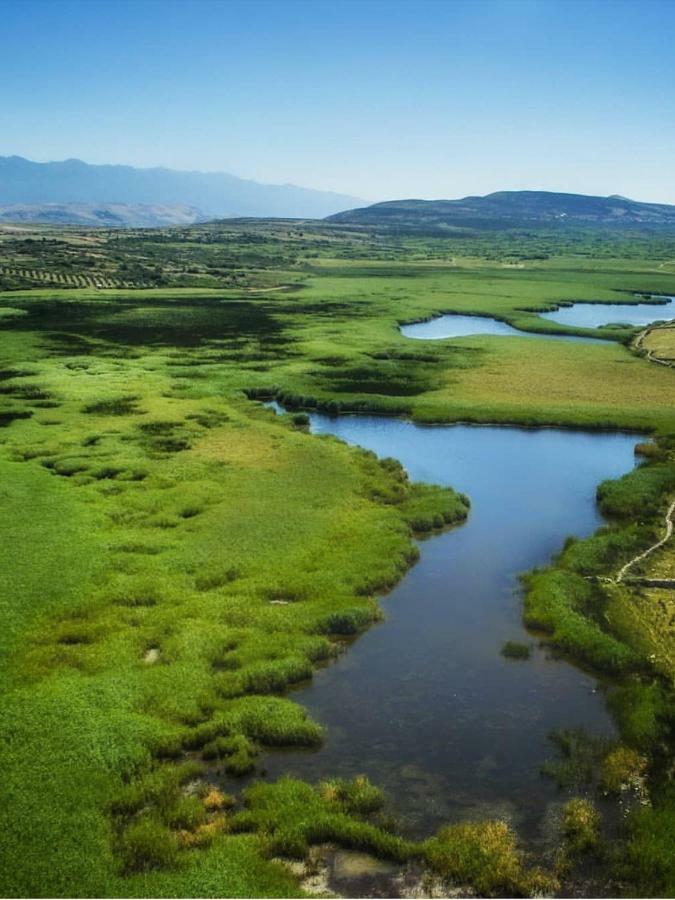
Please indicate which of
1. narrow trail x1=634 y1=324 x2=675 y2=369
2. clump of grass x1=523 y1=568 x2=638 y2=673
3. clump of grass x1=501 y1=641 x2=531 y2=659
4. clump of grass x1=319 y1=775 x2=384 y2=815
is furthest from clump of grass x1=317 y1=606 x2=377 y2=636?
narrow trail x1=634 y1=324 x2=675 y2=369

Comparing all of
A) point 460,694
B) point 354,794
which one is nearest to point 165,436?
point 460,694

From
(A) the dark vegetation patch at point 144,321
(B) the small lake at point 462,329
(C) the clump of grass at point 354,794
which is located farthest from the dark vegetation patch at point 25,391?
(C) the clump of grass at point 354,794

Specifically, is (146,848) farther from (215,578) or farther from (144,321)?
(144,321)

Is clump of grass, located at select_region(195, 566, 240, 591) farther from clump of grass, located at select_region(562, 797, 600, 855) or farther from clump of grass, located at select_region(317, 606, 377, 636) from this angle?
clump of grass, located at select_region(562, 797, 600, 855)

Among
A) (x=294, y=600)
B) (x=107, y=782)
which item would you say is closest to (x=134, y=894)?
(x=107, y=782)

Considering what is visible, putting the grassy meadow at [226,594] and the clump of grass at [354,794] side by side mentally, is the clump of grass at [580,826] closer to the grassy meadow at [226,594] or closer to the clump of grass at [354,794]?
the grassy meadow at [226,594]

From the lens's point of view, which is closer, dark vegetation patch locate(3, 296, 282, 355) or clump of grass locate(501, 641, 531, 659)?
clump of grass locate(501, 641, 531, 659)

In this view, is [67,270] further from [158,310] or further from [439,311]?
[439,311]
